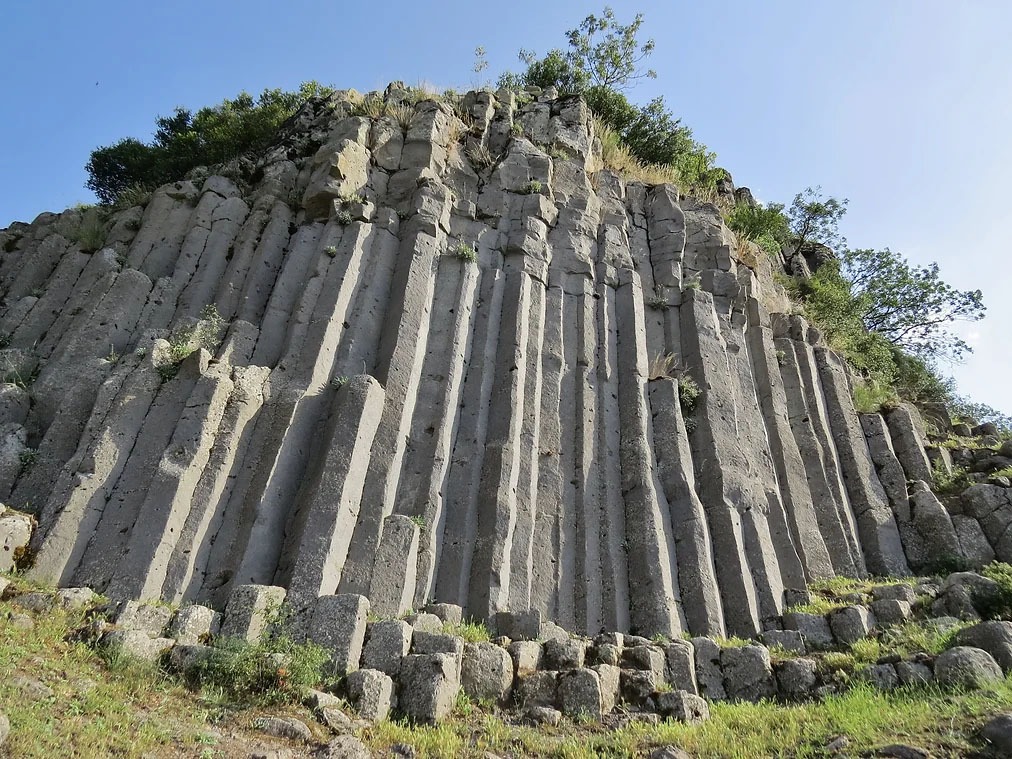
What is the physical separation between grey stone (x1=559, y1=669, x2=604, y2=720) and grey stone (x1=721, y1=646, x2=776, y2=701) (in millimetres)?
2013

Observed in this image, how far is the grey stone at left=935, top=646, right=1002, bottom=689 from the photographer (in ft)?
26.5

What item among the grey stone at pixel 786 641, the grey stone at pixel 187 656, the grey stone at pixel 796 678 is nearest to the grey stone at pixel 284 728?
the grey stone at pixel 187 656

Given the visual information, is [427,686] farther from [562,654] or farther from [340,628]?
[562,654]

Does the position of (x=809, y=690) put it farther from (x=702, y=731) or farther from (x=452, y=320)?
(x=452, y=320)

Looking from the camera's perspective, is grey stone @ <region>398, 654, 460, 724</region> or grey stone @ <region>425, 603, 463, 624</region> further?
grey stone @ <region>425, 603, 463, 624</region>

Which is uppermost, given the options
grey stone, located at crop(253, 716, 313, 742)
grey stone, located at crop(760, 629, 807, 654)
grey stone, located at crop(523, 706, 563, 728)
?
grey stone, located at crop(760, 629, 807, 654)

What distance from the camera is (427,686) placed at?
7.81 m

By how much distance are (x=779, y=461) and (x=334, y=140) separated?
1137cm

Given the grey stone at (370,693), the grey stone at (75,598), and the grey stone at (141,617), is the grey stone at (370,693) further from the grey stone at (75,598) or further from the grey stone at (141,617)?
the grey stone at (75,598)

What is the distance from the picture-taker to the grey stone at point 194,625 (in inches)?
315

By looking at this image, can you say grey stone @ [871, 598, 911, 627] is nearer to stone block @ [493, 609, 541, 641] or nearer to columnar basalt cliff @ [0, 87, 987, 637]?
columnar basalt cliff @ [0, 87, 987, 637]

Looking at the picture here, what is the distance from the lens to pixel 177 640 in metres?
7.88

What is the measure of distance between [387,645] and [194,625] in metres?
2.05

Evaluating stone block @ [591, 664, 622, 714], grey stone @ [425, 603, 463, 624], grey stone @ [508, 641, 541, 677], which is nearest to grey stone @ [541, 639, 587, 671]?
grey stone @ [508, 641, 541, 677]
